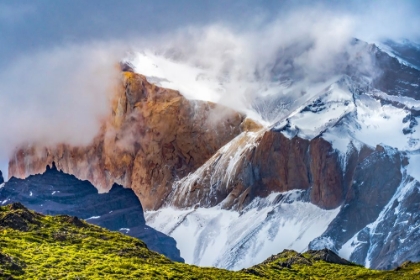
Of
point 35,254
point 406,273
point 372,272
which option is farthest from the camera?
point 372,272

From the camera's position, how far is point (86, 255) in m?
110

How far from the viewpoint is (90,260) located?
10756 centimetres

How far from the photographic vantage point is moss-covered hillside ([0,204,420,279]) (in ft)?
337

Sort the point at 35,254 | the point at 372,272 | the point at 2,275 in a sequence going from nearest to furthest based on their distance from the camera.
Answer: the point at 2,275 → the point at 35,254 → the point at 372,272

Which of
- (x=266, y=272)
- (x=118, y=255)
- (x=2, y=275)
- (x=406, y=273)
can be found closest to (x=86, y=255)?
(x=118, y=255)

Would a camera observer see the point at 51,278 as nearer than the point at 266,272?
Yes

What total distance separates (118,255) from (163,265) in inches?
168

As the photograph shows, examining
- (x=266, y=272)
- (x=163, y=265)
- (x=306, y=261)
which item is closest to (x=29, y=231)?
(x=163, y=265)

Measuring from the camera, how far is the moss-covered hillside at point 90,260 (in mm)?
102688

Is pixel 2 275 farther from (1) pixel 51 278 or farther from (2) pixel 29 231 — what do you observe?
(2) pixel 29 231

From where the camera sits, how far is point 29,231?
376 feet

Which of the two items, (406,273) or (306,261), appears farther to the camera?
(306,261)

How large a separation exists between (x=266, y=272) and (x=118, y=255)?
Result: 66.9 feet

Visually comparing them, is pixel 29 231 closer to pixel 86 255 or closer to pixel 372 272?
pixel 86 255
